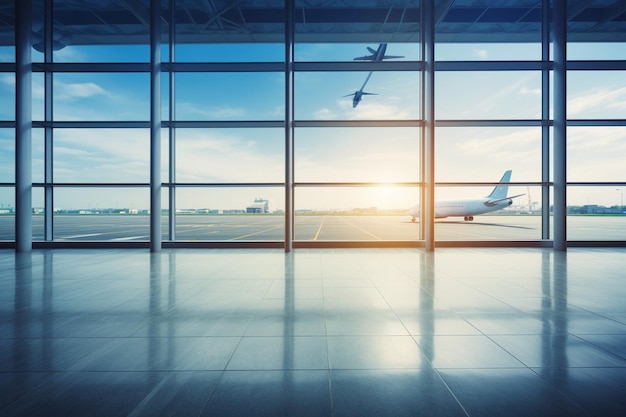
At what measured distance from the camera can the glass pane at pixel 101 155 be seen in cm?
997

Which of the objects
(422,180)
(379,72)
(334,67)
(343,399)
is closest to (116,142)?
(334,67)

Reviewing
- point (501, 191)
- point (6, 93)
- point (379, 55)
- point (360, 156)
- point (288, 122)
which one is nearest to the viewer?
point (288, 122)

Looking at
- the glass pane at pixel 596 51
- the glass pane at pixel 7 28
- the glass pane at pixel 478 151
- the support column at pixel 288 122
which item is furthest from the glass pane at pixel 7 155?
the glass pane at pixel 596 51

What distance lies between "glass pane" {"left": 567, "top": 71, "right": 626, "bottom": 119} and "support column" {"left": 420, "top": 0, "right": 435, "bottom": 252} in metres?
4.49

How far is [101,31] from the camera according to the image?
11180 mm

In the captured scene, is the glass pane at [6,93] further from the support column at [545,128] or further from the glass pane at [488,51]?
the support column at [545,128]

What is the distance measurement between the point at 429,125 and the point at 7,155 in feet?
46.4

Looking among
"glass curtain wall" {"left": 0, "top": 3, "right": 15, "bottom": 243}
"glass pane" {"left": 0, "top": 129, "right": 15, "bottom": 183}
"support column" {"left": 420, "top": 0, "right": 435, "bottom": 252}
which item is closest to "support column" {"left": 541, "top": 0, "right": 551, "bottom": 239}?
"support column" {"left": 420, "top": 0, "right": 435, "bottom": 252}

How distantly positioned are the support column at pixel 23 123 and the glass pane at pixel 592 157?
17.4 metres

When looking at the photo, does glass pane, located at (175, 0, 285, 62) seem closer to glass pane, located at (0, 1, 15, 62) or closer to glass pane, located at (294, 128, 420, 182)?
glass pane, located at (294, 128, 420, 182)

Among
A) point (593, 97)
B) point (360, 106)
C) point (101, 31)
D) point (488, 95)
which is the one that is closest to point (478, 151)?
point (488, 95)

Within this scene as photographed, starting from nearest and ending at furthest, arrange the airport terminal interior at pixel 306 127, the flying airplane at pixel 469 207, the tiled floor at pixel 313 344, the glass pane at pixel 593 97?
the tiled floor at pixel 313 344, the airport terminal interior at pixel 306 127, the glass pane at pixel 593 97, the flying airplane at pixel 469 207

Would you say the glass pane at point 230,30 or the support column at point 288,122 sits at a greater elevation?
the glass pane at point 230,30

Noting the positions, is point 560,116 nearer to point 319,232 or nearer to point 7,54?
point 319,232
